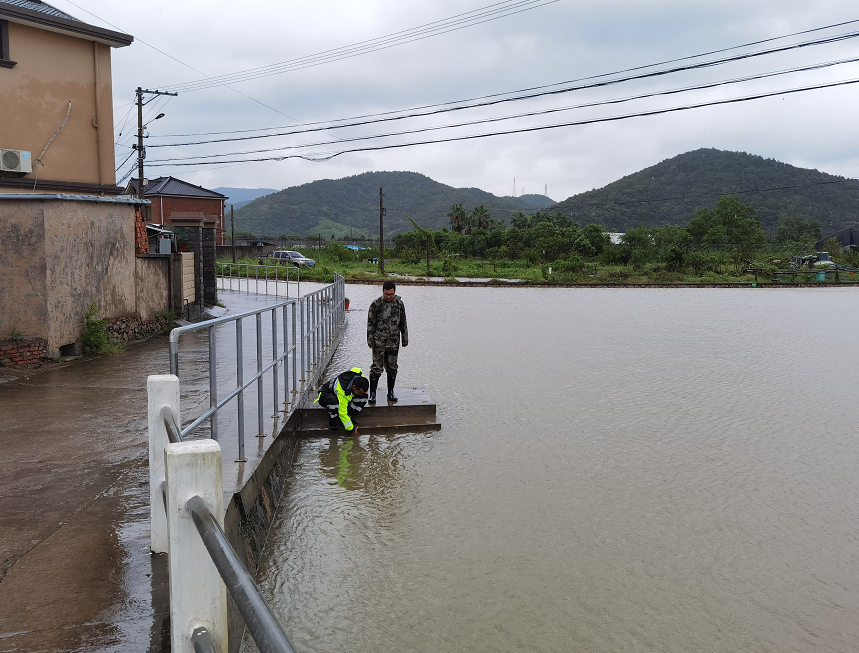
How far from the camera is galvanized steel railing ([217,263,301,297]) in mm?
29566

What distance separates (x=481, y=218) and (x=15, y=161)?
8199cm

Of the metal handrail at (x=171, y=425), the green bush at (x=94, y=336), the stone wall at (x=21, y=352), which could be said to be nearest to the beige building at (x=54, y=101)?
the green bush at (x=94, y=336)

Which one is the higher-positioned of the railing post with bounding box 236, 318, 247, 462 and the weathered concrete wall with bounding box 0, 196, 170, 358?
the weathered concrete wall with bounding box 0, 196, 170, 358

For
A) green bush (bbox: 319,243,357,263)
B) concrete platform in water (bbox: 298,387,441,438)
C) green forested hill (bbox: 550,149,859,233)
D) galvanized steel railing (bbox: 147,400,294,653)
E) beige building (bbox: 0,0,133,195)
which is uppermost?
green forested hill (bbox: 550,149,859,233)

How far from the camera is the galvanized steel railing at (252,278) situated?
2957 cm

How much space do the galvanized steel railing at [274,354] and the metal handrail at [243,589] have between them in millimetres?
1759

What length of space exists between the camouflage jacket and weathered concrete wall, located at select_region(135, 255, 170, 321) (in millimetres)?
6569

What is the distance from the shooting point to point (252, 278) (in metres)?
36.7

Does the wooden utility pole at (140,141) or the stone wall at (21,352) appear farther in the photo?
the wooden utility pole at (140,141)

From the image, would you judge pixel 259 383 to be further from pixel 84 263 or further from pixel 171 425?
pixel 84 263

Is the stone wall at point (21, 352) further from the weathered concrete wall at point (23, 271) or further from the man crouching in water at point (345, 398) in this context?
the man crouching in water at point (345, 398)

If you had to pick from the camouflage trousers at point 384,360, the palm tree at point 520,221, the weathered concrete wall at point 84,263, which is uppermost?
the palm tree at point 520,221

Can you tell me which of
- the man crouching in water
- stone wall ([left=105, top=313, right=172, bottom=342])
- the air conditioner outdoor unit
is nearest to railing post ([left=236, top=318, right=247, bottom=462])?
A: the man crouching in water

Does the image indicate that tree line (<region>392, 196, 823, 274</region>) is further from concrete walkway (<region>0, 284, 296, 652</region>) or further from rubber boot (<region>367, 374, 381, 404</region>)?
concrete walkway (<region>0, 284, 296, 652</region>)
